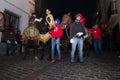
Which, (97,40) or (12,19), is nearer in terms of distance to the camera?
(97,40)

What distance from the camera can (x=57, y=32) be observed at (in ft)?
39.2

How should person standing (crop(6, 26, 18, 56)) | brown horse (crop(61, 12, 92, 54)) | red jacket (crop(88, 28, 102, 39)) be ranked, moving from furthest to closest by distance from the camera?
person standing (crop(6, 26, 18, 56)) < red jacket (crop(88, 28, 102, 39)) < brown horse (crop(61, 12, 92, 54))

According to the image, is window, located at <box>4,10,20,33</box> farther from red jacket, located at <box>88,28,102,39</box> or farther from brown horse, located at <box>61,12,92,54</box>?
red jacket, located at <box>88,28,102,39</box>

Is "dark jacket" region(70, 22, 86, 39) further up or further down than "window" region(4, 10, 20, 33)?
further down

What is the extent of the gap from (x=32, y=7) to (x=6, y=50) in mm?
8772

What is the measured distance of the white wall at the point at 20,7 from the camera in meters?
18.0

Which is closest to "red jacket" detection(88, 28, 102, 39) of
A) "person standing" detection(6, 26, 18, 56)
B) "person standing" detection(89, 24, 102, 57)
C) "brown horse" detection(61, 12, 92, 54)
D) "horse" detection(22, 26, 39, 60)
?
"person standing" detection(89, 24, 102, 57)

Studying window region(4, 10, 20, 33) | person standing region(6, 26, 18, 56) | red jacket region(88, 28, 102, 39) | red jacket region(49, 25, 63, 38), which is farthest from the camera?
window region(4, 10, 20, 33)

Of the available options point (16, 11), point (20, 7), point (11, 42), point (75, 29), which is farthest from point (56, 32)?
point (20, 7)

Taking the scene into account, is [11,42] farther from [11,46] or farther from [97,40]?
[97,40]

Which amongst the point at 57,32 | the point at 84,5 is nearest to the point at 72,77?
the point at 57,32

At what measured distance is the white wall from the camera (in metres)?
18.0

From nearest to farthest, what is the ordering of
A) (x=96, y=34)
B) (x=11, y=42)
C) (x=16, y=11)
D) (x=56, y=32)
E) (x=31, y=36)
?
(x=56, y=32)
(x=31, y=36)
(x=96, y=34)
(x=11, y=42)
(x=16, y=11)

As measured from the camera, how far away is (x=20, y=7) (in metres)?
21.0
